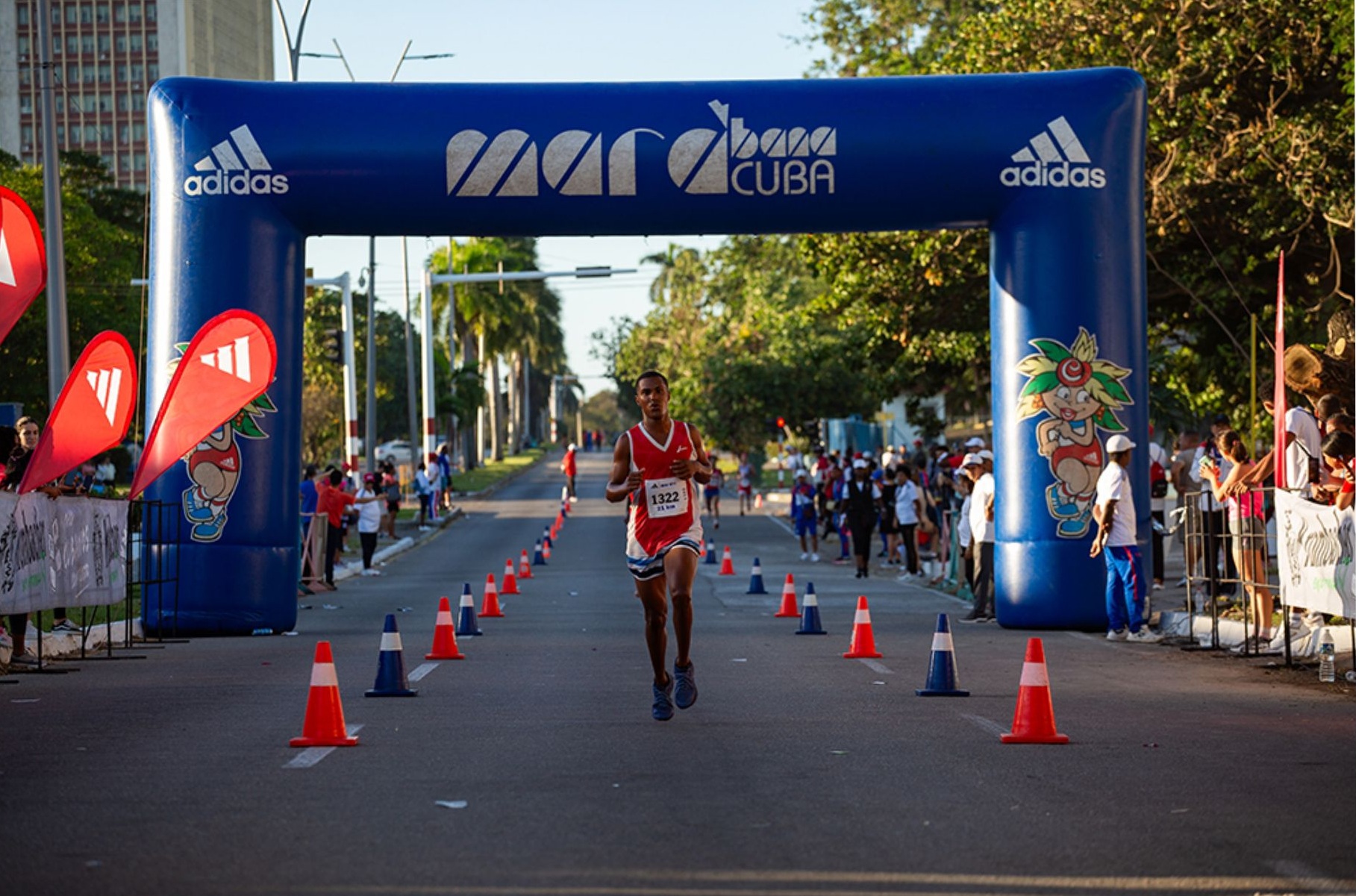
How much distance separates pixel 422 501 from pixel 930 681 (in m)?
35.9

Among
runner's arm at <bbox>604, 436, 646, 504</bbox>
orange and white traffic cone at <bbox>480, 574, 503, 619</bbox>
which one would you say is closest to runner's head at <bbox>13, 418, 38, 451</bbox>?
orange and white traffic cone at <bbox>480, 574, 503, 619</bbox>

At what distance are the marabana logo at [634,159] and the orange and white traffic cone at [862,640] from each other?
4702 millimetres

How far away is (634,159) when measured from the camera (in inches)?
705

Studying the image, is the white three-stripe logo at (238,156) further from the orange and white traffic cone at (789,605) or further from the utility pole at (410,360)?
the utility pole at (410,360)

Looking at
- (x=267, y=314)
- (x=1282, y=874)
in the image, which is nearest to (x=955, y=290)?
(x=267, y=314)

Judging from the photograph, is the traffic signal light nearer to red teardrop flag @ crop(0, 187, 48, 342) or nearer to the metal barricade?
the metal barricade

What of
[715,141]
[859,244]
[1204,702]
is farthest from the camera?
[859,244]

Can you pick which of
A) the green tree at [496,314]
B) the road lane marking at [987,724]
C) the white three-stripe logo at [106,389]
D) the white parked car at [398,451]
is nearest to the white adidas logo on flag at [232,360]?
the white three-stripe logo at [106,389]

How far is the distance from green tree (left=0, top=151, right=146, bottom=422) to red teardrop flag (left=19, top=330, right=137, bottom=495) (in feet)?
101

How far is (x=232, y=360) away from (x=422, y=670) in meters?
4.10

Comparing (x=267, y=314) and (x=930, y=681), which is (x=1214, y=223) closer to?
(x=267, y=314)

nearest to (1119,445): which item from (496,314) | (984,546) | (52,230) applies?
(984,546)

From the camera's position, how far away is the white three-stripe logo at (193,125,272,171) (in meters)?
18.0

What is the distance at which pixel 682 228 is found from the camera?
18734 millimetres
